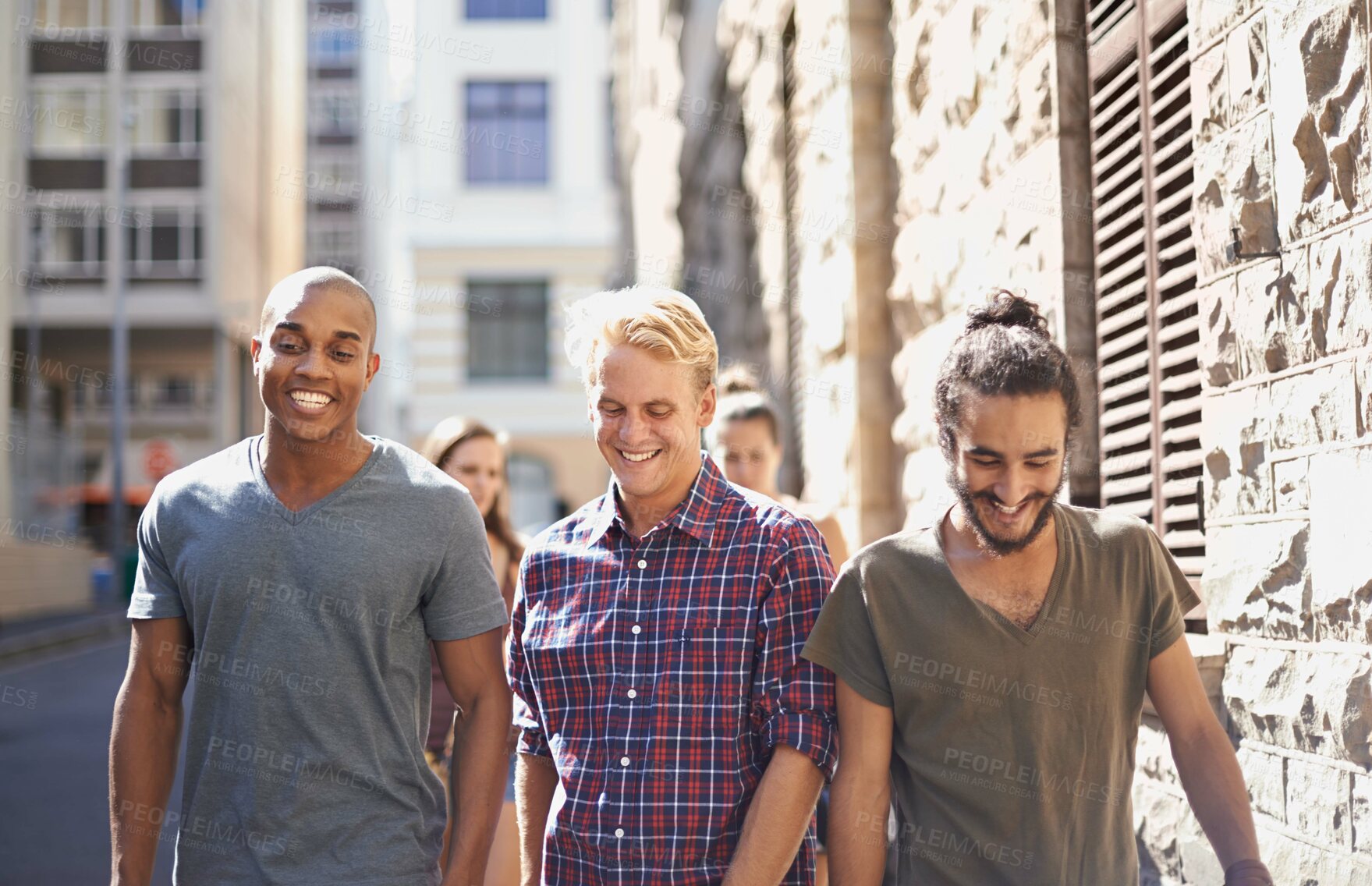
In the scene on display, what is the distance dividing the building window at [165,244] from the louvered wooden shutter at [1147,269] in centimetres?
3007

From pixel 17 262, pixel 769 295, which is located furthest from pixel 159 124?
pixel 769 295

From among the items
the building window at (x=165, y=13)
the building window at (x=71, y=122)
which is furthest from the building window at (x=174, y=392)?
the building window at (x=165, y=13)

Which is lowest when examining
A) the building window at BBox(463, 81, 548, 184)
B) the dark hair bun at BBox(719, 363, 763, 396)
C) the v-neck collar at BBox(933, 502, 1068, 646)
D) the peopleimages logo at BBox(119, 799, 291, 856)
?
the peopleimages logo at BBox(119, 799, 291, 856)

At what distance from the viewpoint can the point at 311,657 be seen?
9.12ft

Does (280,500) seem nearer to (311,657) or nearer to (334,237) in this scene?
(311,657)

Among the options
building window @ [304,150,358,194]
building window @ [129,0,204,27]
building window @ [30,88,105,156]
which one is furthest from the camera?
building window @ [304,150,358,194]

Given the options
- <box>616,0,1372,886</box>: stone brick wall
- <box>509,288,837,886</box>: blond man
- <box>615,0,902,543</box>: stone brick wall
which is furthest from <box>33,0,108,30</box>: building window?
<box>509,288,837,886</box>: blond man

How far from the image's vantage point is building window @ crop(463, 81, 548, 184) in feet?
105

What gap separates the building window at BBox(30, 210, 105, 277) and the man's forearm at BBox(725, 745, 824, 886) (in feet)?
108

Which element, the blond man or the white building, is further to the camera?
the white building

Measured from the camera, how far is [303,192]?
50.8m

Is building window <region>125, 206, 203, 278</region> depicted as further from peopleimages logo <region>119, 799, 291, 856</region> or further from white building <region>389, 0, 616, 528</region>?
peopleimages logo <region>119, 799, 291, 856</region>

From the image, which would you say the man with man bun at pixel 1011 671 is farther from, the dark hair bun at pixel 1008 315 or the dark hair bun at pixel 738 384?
the dark hair bun at pixel 738 384

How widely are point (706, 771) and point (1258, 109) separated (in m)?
2.03
